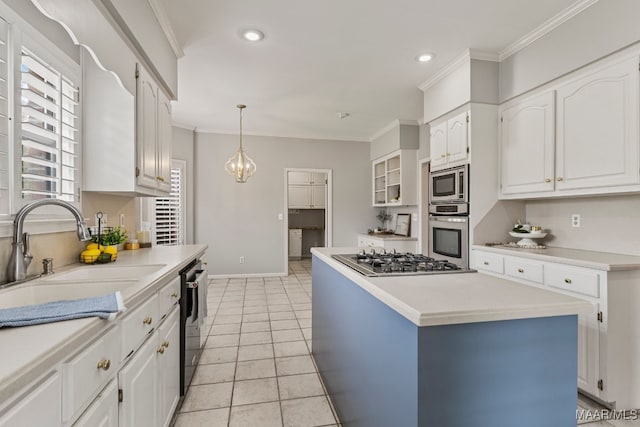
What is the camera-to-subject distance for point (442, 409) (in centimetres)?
99

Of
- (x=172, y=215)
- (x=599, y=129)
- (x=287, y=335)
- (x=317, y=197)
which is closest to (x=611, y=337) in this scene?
(x=599, y=129)

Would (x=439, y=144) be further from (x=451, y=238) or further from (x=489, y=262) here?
(x=489, y=262)

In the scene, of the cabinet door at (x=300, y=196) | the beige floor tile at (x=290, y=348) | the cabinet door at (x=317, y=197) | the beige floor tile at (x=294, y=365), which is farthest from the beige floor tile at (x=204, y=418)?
the cabinet door at (x=317, y=197)

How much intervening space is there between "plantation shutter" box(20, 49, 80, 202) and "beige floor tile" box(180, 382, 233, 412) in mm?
1461

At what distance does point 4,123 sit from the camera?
1335mm

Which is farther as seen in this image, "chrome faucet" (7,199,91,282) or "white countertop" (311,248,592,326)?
"chrome faucet" (7,199,91,282)

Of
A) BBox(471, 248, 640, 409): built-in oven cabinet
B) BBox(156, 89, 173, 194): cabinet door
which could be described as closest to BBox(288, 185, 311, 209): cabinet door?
BBox(156, 89, 173, 194): cabinet door

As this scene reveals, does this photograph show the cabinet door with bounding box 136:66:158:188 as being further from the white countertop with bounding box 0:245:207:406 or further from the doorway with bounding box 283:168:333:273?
the doorway with bounding box 283:168:333:273

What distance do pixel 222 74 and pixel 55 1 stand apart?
86.2 inches

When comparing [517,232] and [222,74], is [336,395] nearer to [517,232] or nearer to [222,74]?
[517,232]

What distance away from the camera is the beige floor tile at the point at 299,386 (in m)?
2.06

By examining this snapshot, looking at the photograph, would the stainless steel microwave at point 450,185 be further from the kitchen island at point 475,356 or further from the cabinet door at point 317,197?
the cabinet door at point 317,197

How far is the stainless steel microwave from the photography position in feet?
9.71

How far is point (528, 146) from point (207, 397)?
3190 mm
